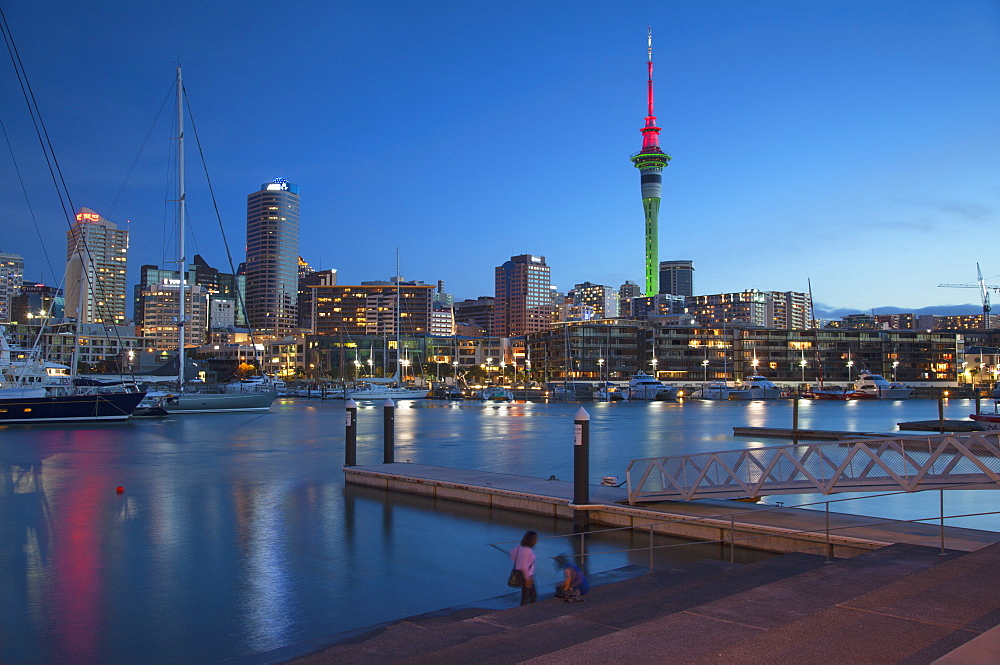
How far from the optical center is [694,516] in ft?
57.6

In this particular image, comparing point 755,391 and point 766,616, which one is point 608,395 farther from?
point 766,616

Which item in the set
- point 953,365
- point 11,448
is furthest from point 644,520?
point 953,365

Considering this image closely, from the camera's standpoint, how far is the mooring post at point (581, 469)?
1883cm

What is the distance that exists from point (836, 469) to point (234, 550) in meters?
14.7

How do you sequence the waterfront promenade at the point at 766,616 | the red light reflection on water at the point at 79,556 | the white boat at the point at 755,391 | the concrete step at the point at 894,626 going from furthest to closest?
the white boat at the point at 755,391
the red light reflection on water at the point at 79,556
the waterfront promenade at the point at 766,616
the concrete step at the point at 894,626

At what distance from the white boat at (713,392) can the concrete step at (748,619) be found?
123 m

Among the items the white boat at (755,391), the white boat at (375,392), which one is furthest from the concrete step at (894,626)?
the white boat at (755,391)

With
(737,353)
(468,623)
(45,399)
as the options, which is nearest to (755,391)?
(737,353)

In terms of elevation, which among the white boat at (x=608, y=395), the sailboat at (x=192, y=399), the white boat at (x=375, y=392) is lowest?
the white boat at (x=608, y=395)

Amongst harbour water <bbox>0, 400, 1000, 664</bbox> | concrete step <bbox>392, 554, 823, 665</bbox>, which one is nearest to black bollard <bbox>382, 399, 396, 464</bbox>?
harbour water <bbox>0, 400, 1000, 664</bbox>

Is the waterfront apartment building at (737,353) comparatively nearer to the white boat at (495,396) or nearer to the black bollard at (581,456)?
the white boat at (495,396)

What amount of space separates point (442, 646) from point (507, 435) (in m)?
46.3

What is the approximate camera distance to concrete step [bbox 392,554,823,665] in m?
9.11

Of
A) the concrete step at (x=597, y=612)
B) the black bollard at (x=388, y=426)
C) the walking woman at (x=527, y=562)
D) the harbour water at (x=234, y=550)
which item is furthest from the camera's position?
the black bollard at (x=388, y=426)
